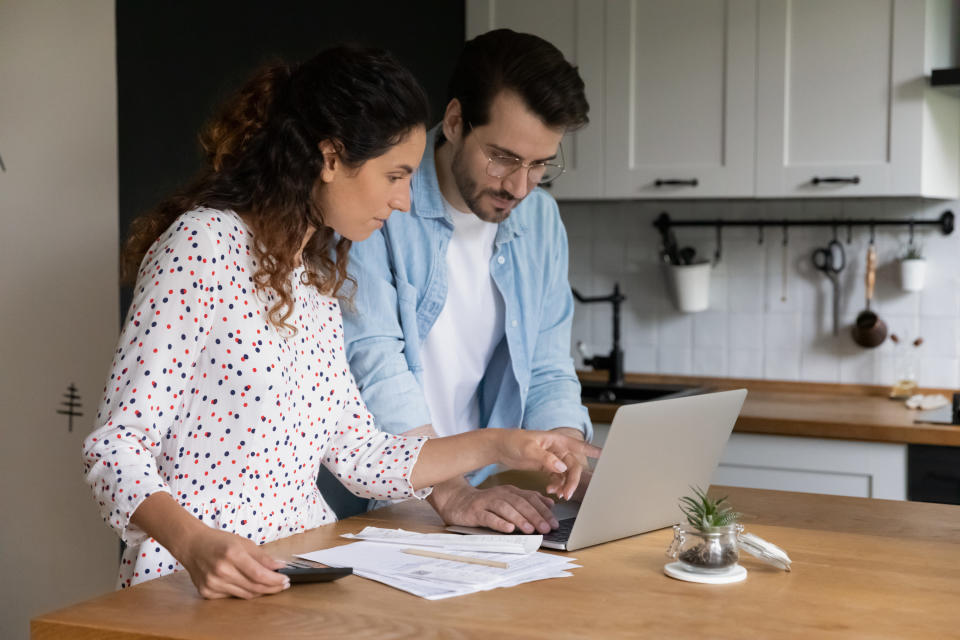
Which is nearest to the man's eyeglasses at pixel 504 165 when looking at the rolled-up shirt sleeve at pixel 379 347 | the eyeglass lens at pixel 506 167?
the eyeglass lens at pixel 506 167

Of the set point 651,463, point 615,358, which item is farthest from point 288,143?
point 615,358

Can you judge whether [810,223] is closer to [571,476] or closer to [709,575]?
[571,476]

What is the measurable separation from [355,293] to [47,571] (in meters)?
1.30

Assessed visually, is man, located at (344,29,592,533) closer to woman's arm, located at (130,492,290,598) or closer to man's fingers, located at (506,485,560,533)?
man's fingers, located at (506,485,560,533)

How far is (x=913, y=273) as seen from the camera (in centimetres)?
351

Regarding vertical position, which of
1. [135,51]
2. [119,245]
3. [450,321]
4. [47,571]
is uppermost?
[135,51]

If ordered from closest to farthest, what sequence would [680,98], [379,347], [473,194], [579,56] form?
[379,347], [473,194], [680,98], [579,56]

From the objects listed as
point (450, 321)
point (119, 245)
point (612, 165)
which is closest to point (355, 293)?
point (450, 321)

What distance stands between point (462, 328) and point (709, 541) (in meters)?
0.91

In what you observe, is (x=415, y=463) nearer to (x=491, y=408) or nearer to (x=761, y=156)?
(x=491, y=408)

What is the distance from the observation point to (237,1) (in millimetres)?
2816

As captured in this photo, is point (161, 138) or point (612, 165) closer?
point (161, 138)

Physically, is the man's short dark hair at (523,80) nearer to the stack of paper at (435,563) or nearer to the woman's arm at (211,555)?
the stack of paper at (435,563)

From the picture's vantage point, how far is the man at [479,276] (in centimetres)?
197
